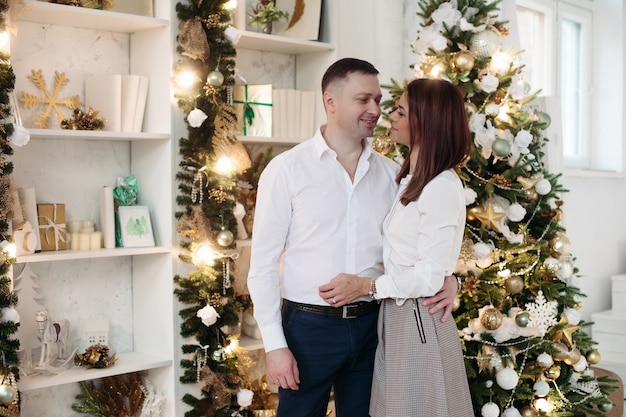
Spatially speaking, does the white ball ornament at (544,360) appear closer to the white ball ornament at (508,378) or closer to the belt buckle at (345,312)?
the white ball ornament at (508,378)

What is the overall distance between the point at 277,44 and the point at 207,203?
34.6 inches

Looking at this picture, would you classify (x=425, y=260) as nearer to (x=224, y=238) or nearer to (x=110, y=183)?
(x=224, y=238)

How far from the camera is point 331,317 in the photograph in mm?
2387

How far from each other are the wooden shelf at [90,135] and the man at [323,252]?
28.5 inches

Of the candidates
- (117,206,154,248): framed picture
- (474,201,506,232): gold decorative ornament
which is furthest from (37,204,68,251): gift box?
(474,201,506,232): gold decorative ornament

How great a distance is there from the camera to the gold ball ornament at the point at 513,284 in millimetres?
3068

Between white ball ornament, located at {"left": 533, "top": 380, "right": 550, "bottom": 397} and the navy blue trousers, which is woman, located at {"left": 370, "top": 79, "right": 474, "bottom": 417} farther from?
white ball ornament, located at {"left": 533, "top": 380, "right": 550, "bottom": 397}

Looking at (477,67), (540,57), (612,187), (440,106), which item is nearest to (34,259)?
(440,106)

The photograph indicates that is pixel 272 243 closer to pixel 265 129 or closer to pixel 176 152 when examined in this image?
pixel 176 152

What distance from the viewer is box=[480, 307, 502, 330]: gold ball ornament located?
118 inches

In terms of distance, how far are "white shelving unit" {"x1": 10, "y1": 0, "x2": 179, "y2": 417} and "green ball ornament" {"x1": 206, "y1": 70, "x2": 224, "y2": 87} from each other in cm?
16

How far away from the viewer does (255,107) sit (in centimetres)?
343

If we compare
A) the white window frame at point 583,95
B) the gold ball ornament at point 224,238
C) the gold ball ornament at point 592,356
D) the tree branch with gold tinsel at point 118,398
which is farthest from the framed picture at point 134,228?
the white window frame at point 583,95

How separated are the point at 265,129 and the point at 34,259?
3.92 ft
